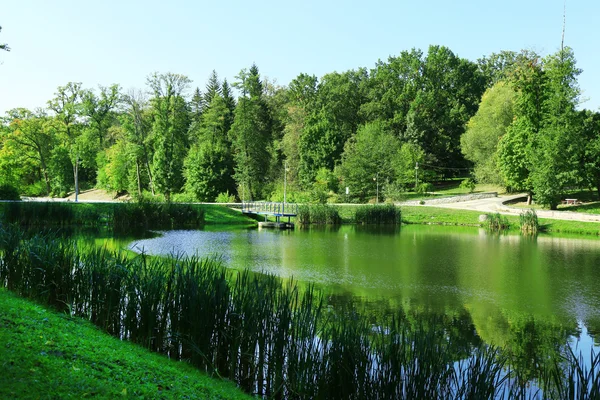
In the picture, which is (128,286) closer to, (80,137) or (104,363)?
(104,363)

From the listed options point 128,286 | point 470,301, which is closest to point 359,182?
point 470,301

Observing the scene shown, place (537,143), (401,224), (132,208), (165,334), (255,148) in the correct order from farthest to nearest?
1. (255,148)
2. (537,143)
3. (401,224)
4. (132,208)
5. (165,334)

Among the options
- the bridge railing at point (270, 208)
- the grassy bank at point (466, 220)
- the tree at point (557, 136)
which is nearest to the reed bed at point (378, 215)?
the grassy bank at point (466, 220)

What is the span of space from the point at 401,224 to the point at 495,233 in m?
8.35

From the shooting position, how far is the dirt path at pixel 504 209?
36.0 m

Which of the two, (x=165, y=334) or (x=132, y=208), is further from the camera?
(x=132, y=208)

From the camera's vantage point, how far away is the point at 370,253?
22812 mm

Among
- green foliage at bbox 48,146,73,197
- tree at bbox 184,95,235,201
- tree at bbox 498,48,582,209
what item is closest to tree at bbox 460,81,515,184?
tree at bbox 498,48,582,209

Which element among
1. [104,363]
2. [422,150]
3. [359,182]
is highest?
[422,150]

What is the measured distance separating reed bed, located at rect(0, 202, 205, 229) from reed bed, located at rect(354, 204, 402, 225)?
12.5 m

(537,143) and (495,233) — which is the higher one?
(537,143)

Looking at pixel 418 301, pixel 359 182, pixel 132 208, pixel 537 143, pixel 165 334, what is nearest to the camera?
pixel 165 334

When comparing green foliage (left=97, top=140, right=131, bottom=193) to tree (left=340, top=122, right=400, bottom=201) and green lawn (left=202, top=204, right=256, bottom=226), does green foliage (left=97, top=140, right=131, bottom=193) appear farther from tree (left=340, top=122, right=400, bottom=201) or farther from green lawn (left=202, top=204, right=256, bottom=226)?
tree (left=340, top=122, right=400, bottom=201)

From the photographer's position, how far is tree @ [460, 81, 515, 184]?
172 ft
